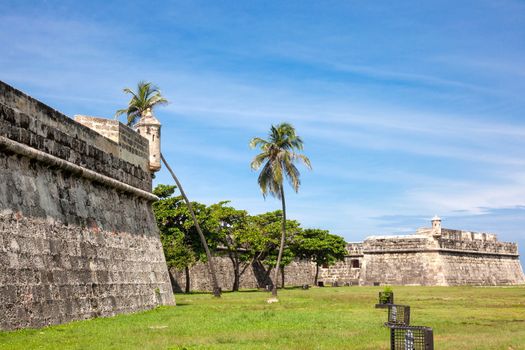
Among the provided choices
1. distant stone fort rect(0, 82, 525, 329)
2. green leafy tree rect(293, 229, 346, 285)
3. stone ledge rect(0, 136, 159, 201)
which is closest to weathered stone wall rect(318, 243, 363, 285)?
green leafy tree rect(293, 229, 346, 285)

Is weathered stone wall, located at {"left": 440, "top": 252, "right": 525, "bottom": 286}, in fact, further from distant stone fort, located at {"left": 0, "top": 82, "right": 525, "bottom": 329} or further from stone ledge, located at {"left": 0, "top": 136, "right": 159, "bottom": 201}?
stone ledge, located at {"left": 0, "top": 136, "right": 159, "bottom": 201}

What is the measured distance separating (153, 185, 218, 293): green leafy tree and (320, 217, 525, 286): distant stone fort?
1525 cm

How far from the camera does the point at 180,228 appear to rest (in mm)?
35312

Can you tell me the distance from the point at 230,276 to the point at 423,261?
1389 cm

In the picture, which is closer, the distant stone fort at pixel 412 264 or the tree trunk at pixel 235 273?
the tree trunk at pixel 235 273

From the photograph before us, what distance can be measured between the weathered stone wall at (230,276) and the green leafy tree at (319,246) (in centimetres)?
267

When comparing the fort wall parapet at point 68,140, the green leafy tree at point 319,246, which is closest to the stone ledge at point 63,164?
the fort wall parapet at point 68,140

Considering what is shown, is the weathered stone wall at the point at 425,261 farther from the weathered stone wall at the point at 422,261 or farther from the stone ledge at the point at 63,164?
the stone ledge at the point at 63,164

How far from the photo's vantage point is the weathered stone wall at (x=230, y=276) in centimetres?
3616

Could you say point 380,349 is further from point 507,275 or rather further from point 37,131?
point 507,275

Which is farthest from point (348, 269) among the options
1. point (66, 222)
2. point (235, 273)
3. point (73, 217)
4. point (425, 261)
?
point (66, 222)

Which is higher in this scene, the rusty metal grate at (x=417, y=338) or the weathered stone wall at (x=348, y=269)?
the weathered stone wall at (x=348, y=269)

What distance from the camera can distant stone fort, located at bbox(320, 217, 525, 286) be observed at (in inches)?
1800

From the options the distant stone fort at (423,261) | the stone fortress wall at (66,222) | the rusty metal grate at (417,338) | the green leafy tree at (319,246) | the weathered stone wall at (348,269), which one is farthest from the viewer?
the weathered stone wall at (348,269)
